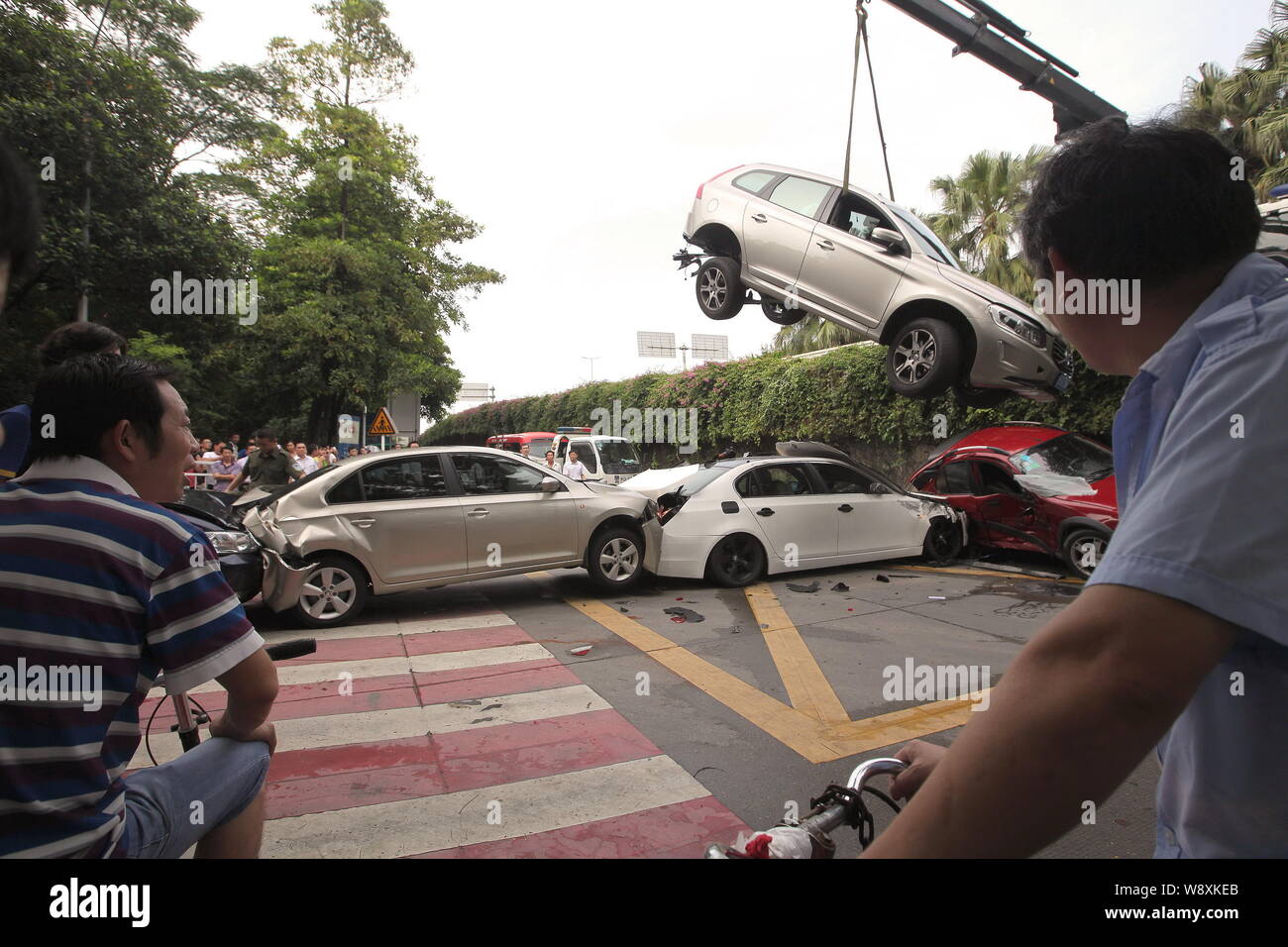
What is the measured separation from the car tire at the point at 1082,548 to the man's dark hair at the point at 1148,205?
317 inches

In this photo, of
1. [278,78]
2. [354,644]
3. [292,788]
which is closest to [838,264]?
[354,644]

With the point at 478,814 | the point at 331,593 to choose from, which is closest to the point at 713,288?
the point at 331,593

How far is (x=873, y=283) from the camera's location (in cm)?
838

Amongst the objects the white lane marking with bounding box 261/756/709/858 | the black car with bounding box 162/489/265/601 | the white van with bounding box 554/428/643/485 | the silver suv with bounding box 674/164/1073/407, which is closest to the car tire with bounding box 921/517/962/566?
the silver suv with bounding box 674/164/1073/407

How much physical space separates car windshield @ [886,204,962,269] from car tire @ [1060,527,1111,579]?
11.4 feet

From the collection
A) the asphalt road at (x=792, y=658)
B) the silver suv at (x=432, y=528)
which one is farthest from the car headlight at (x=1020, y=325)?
the silver suv at (x=432, y=528)

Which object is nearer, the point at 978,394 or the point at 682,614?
the point at 682,614

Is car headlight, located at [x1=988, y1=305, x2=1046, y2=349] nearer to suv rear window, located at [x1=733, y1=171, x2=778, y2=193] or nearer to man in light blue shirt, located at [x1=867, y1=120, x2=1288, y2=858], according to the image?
suv rear window, located at [x1=733, y1=171, x2=778, y2=193]

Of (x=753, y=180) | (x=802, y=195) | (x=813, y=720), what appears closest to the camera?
(x=813, y=720)

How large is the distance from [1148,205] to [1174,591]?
0.60 meters

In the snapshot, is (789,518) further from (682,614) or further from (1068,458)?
(1068,458)

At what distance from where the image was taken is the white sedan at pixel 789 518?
8391 mm

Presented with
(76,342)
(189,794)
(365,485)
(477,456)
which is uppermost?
(76,342)

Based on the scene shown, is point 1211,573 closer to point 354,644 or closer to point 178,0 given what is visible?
point 354,644
